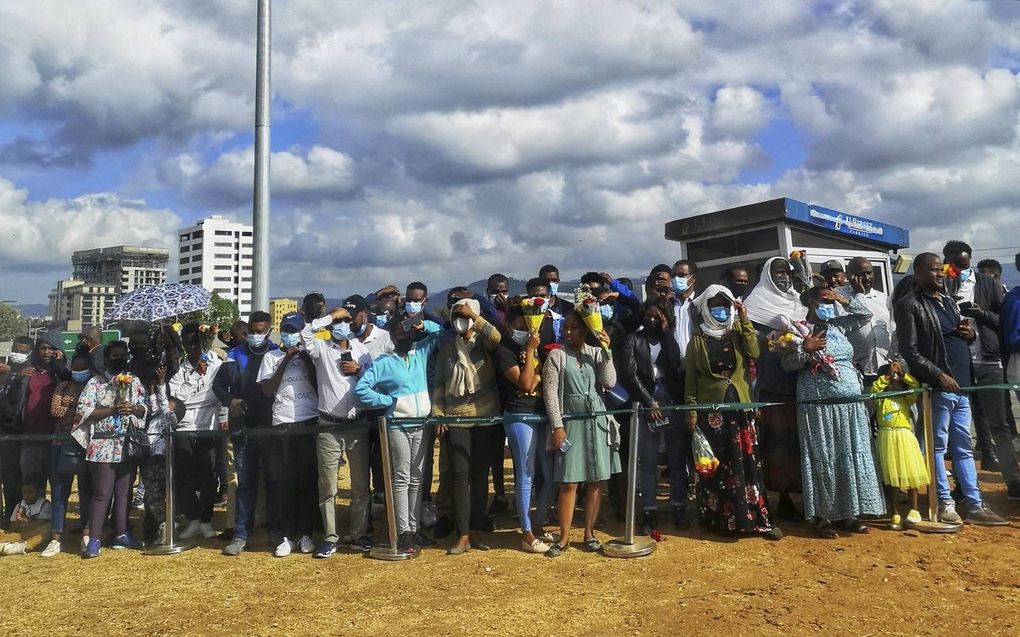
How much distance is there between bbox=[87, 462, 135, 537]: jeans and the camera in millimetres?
6375

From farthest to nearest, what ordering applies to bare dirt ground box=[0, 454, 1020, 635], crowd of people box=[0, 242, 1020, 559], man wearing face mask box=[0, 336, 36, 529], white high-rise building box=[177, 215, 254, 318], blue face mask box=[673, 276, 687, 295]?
white high-rise building box=[177, 215, 254, 318]
man wearing face mask box=[0, 336, 36, 529]
blue face mask box=[673, 276, 687, 295]
crowd of people box=[0, 242, 1020, 559]
bare dirt ground box=[0, 454, 1020, 635]

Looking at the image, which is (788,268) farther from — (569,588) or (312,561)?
(312,561)

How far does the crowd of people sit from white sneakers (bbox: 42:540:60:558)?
0.08 ft

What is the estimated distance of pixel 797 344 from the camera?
5906 millimetres

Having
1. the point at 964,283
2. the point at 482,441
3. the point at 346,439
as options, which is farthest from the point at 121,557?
the point at 964,283

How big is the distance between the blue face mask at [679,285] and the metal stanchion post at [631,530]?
1519 millimetres

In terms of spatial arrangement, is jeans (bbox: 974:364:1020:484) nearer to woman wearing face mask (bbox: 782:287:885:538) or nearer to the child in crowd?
woman wearing face mask (bbox: 782:287:885:538)

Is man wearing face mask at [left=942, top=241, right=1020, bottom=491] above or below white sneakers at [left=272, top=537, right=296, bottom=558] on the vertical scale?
above

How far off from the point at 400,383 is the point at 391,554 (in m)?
1.30

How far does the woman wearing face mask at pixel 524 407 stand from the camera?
5.73 m

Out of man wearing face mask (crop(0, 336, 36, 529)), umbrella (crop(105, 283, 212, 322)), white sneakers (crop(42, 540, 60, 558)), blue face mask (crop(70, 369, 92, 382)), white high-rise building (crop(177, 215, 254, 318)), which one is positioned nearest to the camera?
white sneakers (crop(42, 540, 60, 558))

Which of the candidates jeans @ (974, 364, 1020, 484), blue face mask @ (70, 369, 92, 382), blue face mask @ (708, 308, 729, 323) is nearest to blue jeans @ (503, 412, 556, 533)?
blue face mask @ (708, 308, 729, 323)

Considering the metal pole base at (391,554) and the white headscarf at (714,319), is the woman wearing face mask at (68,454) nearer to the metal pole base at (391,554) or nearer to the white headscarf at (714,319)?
the metal pole base at (391,554)

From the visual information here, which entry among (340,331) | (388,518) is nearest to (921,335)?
(388,518)
